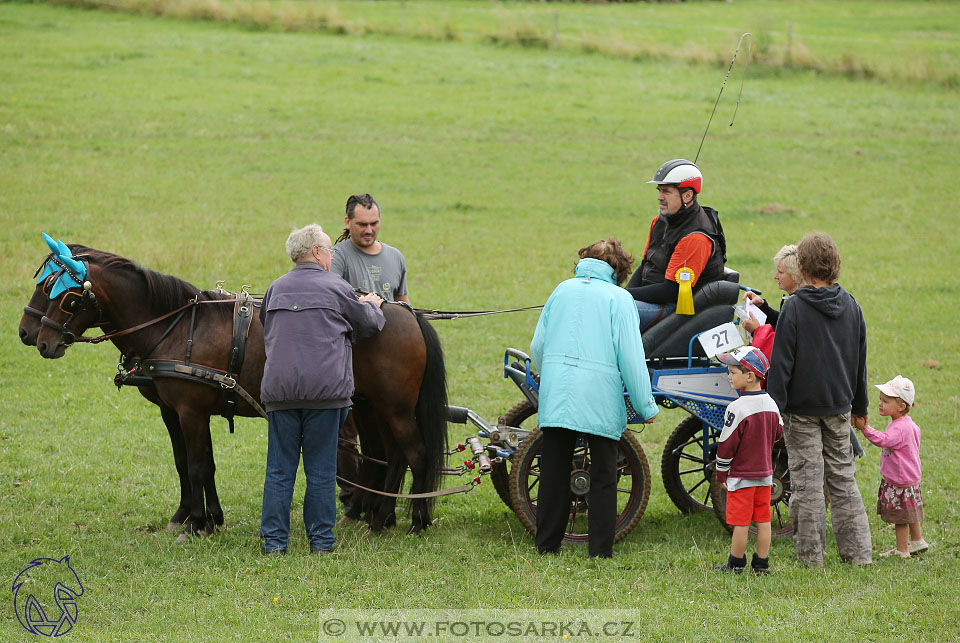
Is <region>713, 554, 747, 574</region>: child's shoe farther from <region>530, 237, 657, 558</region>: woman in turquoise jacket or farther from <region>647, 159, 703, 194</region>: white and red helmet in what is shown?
<region>647, 159, 703, 194</region>: white and red helmet

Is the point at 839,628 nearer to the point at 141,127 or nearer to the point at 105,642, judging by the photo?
the point at 105,642

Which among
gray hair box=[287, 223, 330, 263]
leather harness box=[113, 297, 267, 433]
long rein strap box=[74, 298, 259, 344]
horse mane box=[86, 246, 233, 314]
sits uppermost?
gray hair box=[287, 223, 330, 263]

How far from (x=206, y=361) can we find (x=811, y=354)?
149 inches

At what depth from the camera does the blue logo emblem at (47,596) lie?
496 cm

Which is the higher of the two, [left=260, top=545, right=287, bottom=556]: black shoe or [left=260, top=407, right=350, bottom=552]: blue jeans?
[left=260, top=407, right=350, bottom=552]: blue jeans

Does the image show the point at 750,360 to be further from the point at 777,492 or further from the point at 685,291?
the point at 777,492

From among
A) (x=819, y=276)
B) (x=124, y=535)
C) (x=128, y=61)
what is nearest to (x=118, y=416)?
(x=124, y=535)

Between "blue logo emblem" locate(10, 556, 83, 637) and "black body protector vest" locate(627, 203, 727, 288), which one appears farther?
"black body protector vest" locate(627, 203, 727, 288)

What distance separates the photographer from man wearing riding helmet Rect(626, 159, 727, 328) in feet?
20.3

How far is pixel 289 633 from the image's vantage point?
4797 millimetres

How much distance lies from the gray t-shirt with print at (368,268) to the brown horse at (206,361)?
0.90 feet

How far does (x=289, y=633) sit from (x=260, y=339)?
2.18 meters

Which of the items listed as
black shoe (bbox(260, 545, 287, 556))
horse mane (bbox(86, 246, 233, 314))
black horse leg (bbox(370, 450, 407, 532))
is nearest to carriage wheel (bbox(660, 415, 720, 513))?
black horse leg (bbox(370, 450, 407, 532))

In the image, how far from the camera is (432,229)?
15680mm
